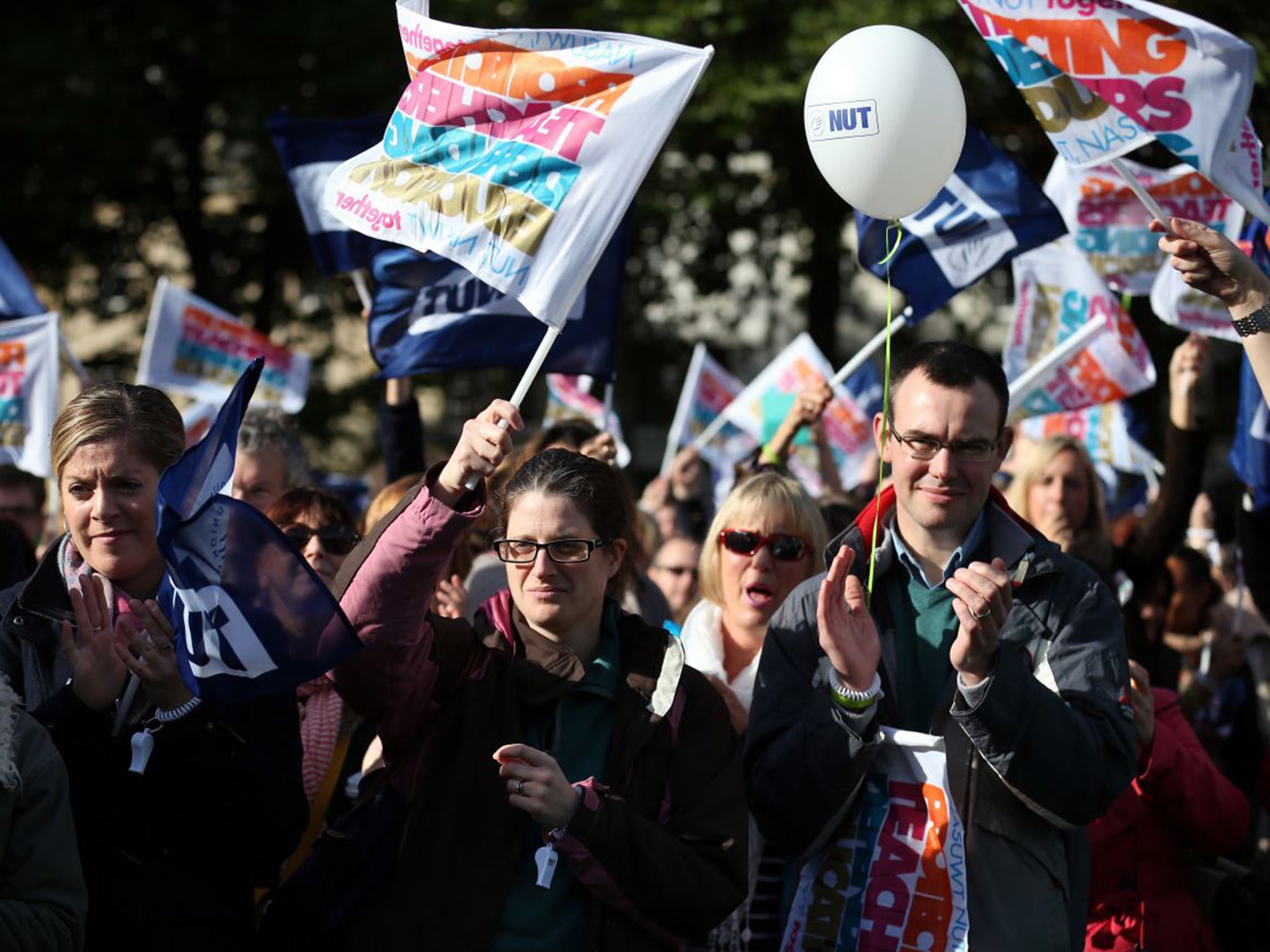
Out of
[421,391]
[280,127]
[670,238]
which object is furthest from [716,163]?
[280,127]

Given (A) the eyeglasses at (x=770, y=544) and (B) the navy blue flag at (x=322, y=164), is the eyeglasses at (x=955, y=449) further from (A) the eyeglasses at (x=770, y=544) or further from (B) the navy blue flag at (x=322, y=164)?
(B) the navy blue flag at (x=322, y=164)

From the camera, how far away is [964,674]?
10.8 feet

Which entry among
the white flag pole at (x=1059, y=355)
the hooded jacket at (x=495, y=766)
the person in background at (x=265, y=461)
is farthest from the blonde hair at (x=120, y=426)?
the white flag pole at (x=1059, y=355)

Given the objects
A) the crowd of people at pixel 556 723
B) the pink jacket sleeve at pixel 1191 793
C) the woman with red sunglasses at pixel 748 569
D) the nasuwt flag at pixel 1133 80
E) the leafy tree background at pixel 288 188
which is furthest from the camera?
the leafy tree background at pixel 288 188

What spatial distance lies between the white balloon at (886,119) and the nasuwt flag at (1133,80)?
74cm

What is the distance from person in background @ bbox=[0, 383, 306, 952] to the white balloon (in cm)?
173

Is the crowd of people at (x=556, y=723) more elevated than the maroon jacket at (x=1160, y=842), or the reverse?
the crowd of people at (x=556, y=723)

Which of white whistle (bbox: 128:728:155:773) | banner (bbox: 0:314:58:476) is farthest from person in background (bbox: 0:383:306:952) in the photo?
banner (bbox: 0:314:58:476)

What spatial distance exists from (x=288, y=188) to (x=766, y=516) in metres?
15.0

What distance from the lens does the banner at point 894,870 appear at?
3340 mm

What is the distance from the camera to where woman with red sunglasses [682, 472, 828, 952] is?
14.8ft

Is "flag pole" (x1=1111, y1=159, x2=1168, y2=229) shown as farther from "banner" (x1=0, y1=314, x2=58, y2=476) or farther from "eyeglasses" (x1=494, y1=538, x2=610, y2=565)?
"banner" (x1=0, y1=314, x2=58, y2=476)

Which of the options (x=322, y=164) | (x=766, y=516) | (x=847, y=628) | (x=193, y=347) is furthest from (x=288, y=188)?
(x=847, y=628)

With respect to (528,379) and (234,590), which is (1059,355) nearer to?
(528,379)
